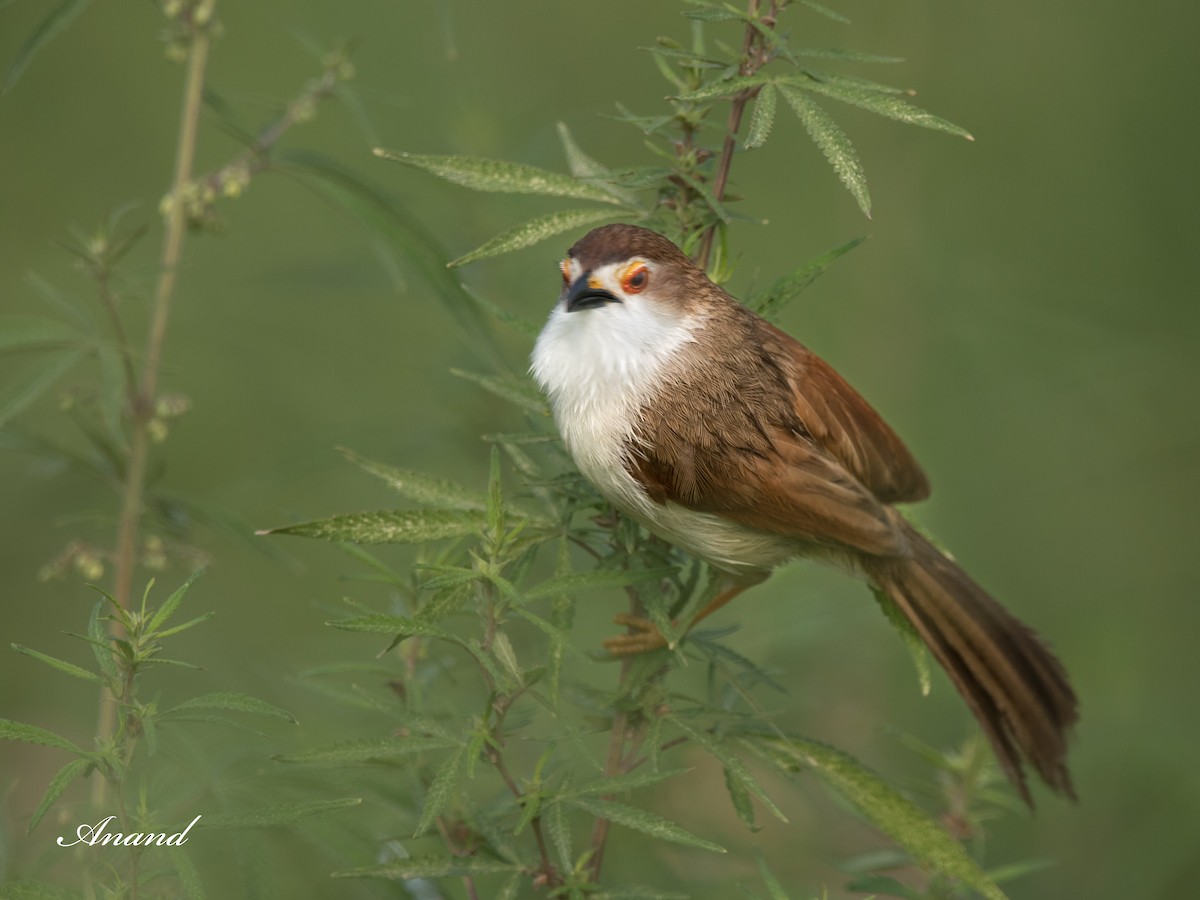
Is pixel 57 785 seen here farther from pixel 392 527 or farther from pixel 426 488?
pixel 426 488

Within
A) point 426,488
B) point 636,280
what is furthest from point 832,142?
point 426,488

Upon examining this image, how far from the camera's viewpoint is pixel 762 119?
8.15 feet

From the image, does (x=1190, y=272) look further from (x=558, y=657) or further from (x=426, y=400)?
(x=558, y=657)

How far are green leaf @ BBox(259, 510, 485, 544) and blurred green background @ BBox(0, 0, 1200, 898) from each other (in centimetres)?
124

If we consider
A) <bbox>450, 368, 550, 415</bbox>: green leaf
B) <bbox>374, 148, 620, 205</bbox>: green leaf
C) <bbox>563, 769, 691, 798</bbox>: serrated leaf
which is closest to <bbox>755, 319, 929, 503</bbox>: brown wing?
<bbox>450, 368, 550, 415</bbox>: green leaf

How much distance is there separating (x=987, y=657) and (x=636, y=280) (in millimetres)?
1455

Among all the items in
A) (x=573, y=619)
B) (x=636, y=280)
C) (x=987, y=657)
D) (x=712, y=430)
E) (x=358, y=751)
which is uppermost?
(x=636, y=280)

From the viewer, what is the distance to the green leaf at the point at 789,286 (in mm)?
2740

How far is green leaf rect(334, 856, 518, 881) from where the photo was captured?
2322 millimetres

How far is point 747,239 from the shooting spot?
6777 mm

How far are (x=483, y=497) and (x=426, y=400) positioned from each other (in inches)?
127

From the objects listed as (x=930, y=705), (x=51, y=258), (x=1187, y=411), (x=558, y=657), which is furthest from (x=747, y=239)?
(x=558, y=657)
